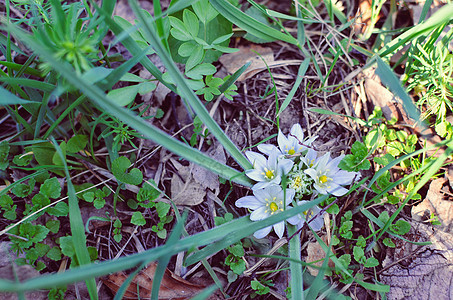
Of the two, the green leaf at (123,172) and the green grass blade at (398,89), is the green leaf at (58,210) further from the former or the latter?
the green grass blade at (398,89)

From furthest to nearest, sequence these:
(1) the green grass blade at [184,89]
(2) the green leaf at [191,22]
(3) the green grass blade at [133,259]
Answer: (2) the green leaf at [191,22] < (1) the green grass blade at [184,89] < (3) the green grass blade at [133,259]

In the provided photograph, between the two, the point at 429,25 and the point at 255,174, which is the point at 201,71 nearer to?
the point at 255,174

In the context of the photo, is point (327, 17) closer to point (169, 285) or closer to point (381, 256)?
point (381, 256)

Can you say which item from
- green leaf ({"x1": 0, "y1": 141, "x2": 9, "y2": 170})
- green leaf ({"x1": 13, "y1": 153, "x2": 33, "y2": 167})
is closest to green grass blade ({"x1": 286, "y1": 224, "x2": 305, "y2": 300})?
green leaf ({"x1": 13, "y1": 153, "x2": 33, "y2": 167})

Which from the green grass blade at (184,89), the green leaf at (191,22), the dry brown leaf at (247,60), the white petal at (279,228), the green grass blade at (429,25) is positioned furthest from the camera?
the dry brown leaf at (247,60)

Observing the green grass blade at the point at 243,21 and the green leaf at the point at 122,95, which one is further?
the green grass blade at the point at 243,21

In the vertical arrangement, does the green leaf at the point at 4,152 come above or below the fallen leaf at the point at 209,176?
above

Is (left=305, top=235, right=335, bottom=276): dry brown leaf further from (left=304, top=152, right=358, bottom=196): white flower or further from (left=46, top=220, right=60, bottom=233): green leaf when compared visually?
(left=46, top=220, right=60, bottom=233): green leaf

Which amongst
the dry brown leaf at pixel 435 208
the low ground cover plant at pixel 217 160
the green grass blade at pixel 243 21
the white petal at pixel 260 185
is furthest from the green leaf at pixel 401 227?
the green grass blade at pixel 243 21
